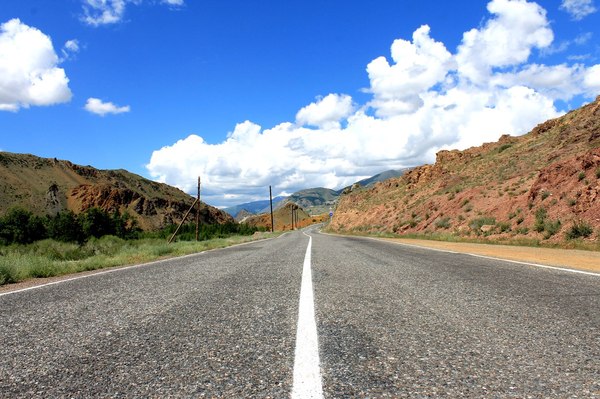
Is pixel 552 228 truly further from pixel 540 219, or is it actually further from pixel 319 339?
pixel 319 339

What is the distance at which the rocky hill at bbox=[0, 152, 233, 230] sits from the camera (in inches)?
4286

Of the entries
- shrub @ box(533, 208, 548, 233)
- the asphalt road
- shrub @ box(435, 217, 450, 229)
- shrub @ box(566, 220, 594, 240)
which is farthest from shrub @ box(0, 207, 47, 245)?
the asphalt road

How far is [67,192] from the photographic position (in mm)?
122312

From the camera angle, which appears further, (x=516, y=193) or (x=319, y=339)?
(x=516, y=193)

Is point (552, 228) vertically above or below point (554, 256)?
above

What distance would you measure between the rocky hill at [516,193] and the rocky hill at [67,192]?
285 ft

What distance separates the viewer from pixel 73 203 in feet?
390

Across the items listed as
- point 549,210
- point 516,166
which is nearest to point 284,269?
point 549,210

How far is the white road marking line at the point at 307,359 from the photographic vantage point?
92.0 inches

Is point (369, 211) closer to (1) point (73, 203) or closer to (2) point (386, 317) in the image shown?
(2) point (386, 317)

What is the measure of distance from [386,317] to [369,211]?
65236 mm

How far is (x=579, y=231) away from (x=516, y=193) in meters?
12.8

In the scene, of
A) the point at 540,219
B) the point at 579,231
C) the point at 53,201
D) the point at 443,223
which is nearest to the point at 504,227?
the point at 540,219

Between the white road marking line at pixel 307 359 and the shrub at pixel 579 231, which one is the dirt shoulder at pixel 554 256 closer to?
the shrub at pixel 579 231
